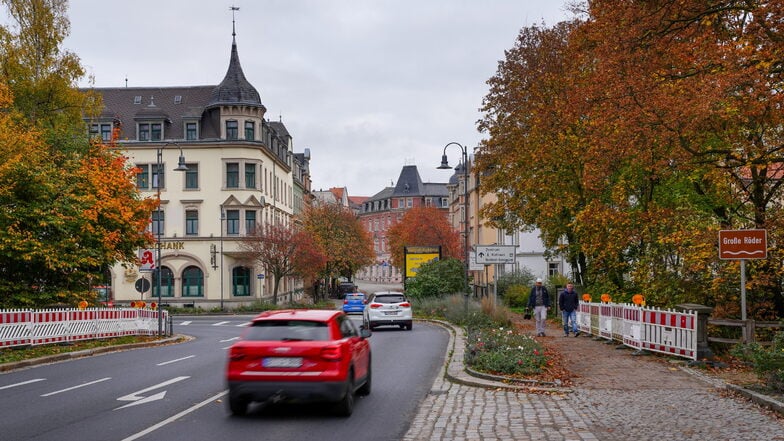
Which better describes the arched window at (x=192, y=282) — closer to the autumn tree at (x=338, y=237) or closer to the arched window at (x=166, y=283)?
the arched window at (x=166, y=283)

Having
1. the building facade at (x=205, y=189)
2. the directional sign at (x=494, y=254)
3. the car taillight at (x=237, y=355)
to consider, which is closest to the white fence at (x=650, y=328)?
the directional sign at (x=494, y=254)

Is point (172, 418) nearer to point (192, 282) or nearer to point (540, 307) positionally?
point (540, 307)

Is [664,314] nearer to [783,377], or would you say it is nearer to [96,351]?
[783,377]

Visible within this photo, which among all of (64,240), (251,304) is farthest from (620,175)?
(251,304)

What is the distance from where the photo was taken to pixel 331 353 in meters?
10.7

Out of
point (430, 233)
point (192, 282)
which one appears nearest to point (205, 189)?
point (192, 282)

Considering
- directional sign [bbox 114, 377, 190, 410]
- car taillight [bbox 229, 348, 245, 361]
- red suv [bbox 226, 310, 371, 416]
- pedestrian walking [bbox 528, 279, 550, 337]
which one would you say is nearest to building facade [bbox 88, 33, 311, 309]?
pedestrian walking [bbox 528, 279, 550, 337]

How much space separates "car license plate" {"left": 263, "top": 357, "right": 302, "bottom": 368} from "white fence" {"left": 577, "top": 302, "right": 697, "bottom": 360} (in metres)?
9.00

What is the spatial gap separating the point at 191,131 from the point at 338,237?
23.1m

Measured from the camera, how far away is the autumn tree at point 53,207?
85.9 ft

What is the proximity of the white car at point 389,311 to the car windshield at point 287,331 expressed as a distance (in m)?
21.2

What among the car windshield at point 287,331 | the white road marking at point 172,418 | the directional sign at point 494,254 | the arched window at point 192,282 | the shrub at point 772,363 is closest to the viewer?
the white road marking at point 172,418

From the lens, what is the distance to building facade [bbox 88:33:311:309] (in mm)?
59000

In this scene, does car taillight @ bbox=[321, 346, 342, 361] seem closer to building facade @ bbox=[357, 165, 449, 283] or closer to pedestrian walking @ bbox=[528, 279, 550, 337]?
pedestrian walking @ bbox=[528, 279, 550, 337]
